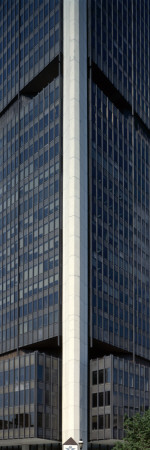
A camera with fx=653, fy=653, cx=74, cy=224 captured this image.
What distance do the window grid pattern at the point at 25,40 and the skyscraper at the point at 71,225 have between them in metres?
0.24

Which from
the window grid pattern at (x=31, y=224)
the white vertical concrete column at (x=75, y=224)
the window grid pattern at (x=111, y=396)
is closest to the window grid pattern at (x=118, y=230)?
the white vertical concrete column at (x=75, y=224)

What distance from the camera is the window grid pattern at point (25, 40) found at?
9969 centimetres

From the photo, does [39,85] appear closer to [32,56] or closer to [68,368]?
[32,56]

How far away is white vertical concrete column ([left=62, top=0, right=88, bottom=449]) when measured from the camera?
85.0 metres

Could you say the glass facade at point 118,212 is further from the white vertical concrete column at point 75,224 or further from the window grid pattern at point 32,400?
the window grid pattern at point 32,400

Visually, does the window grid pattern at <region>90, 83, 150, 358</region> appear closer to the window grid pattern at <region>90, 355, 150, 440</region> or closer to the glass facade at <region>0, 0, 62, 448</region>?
the window grid pattern at <region>90, 355, 150, 440</region>

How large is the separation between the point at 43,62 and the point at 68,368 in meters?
46.8

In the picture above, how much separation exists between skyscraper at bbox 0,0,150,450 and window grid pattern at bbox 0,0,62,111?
0.79 feet

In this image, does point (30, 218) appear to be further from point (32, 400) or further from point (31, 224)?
point (32, 400)

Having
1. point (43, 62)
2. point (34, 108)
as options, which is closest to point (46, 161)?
point (34, 108)

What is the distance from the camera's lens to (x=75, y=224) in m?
89.6

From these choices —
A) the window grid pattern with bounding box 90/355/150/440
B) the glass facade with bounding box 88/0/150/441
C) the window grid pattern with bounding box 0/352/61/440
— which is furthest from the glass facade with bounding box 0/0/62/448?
the glass facade with bounding box 88/0/150/441

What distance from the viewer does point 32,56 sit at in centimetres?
10462

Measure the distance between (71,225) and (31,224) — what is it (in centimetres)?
996
